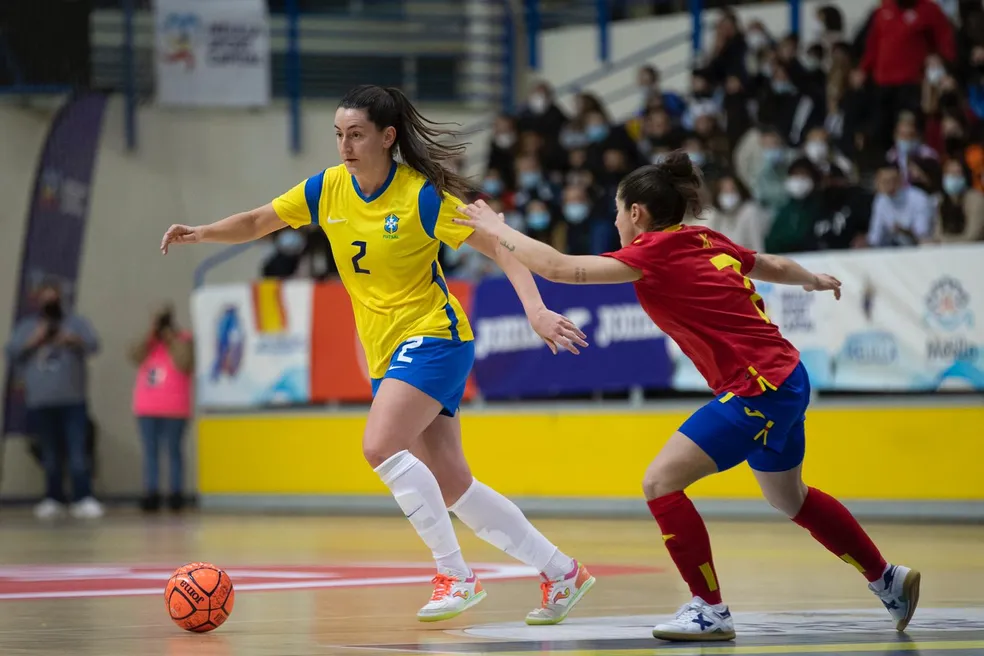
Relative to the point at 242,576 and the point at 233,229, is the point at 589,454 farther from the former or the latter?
the point at 233,229

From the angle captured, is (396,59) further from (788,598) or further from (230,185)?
(788,598)

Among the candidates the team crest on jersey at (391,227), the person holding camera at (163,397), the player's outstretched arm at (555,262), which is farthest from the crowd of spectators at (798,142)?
the player's outstretched arm at (555,262)

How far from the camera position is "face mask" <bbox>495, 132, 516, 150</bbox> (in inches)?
713

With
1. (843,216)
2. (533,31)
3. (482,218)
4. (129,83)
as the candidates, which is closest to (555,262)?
(482,218)

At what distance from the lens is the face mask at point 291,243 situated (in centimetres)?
1764

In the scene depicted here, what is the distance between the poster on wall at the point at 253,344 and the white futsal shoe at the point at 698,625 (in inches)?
437

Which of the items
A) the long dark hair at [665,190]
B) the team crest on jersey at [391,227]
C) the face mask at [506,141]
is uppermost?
the face mask at [506,141]

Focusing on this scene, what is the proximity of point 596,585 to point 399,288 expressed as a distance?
2358 mm

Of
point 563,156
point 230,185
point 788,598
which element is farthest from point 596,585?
point 230,185

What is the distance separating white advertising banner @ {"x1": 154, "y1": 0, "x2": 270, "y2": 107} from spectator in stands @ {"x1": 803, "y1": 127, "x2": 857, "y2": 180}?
7.21 meters

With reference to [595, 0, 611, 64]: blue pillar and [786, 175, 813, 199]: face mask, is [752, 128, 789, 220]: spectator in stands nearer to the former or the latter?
[786, 175, 813, 199]: face mask

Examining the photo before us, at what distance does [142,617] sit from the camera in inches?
265

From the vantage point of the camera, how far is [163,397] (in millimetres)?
17547

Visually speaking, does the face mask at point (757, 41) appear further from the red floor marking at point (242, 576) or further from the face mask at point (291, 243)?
the red floor marking at point (242, 576)
